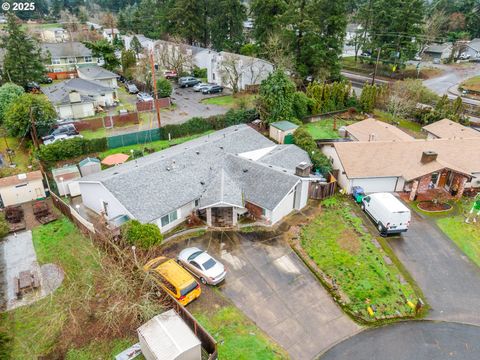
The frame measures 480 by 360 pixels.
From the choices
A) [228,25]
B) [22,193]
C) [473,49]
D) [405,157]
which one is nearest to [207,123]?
[22,193]

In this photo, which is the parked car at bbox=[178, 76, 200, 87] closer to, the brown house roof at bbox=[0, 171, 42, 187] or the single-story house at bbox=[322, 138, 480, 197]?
the single-story house at bbox=[322, 138, 480, 197]

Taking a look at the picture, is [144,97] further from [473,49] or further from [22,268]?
[473,49]

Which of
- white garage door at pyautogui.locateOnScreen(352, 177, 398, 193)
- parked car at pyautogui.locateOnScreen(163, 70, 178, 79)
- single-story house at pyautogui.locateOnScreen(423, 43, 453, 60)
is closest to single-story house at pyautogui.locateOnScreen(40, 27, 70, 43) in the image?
parked car at pyautogui.locateOnScreen(163, 70, 178, 79)

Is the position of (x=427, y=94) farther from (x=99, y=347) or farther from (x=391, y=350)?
(x=99, y=347)

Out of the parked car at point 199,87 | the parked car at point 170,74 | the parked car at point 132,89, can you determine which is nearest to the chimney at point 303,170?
the parked car at point 199,87

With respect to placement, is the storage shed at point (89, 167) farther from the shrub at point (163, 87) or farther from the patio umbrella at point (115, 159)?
the shrub at point (163, 87)
